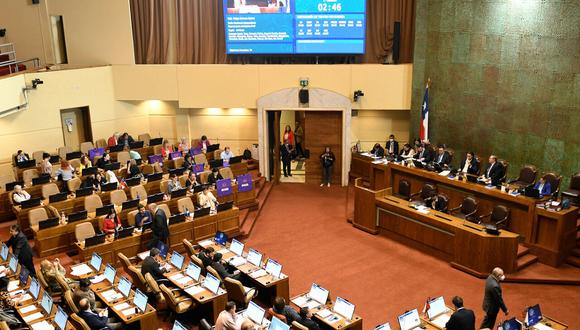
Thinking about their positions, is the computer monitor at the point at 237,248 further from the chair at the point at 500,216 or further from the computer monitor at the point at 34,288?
the chair at the point at 500,216

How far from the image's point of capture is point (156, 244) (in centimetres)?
1180

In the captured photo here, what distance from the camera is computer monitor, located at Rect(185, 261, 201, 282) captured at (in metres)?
9.97

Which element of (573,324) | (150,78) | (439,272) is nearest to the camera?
(573,324)

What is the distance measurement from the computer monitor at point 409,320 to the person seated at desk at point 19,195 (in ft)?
31.5

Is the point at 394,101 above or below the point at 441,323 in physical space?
above

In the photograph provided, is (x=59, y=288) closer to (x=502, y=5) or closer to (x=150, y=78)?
(x=150, y=78)

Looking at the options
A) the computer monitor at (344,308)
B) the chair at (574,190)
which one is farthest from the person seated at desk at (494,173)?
the computer monitor at (344,308)

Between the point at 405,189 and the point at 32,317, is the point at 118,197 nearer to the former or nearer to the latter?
the point at 32,317

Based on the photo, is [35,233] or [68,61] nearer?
[35,233]

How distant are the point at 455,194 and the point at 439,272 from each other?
2570mm

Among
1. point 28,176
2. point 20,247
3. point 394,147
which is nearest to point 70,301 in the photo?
point 20,247

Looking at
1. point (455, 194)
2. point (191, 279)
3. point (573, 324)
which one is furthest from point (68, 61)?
point (573, 324)

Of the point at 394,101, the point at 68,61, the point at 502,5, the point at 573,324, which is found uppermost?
the point at 502,5

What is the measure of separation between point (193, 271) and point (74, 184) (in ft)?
20.1
